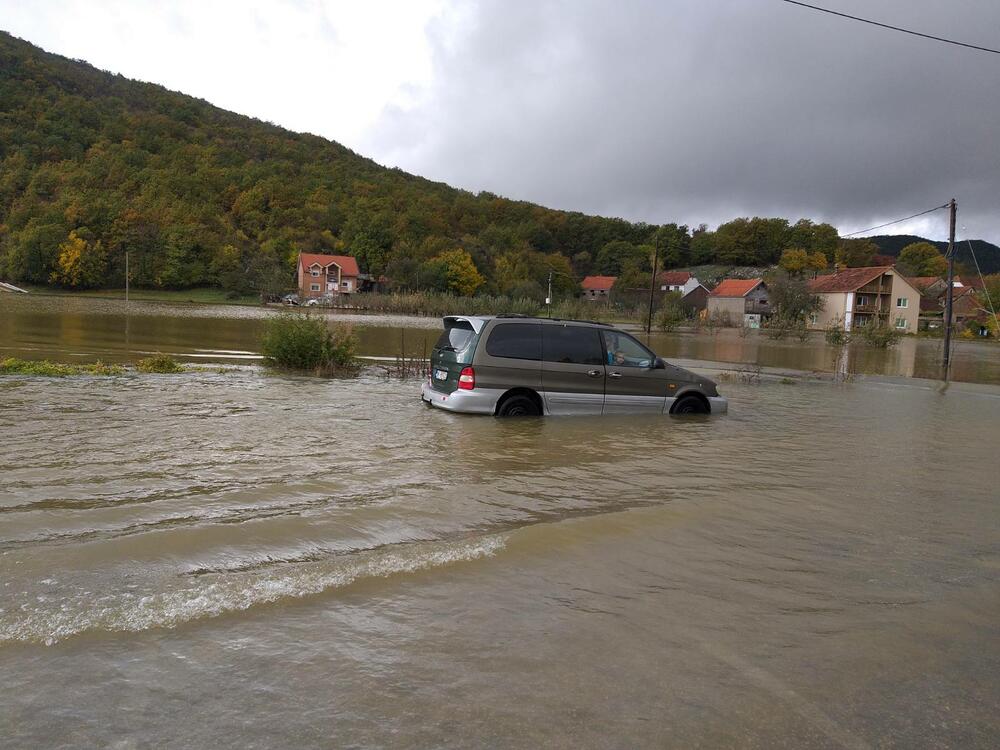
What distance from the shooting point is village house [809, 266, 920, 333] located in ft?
249

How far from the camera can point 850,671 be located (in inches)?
137

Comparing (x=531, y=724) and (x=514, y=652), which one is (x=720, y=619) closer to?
(x=514, y=652)

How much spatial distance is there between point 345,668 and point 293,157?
158168 millimetres

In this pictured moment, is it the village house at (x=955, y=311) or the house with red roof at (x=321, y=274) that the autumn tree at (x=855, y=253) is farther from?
the house with red roof at (x=321, y=274)

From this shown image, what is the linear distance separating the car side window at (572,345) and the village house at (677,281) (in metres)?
114

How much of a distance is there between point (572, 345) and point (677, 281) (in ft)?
411

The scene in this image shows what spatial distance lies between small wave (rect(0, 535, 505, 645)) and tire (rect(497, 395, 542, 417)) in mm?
5668

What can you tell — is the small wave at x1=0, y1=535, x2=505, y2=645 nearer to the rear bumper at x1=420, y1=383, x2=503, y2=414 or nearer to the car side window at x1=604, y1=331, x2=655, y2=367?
the rear bumper at x1=420, y1=383, x2=503, y2=414

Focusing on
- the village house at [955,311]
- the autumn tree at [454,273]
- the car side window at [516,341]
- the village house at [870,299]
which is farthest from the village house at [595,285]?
the car side window at [516,341]

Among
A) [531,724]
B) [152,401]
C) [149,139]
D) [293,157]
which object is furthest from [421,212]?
[531,724]

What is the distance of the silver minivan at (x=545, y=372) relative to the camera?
10.5 metres

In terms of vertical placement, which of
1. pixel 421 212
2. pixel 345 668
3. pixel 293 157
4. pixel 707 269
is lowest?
pixel 345 668

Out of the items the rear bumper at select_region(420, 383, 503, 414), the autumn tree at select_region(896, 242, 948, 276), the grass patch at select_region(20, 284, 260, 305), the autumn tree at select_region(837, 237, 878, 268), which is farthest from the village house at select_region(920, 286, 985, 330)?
the grass patch at select_region(20, 284, 260, 305)

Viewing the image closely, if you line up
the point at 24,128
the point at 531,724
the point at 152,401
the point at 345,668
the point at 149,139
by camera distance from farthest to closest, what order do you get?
the point at 149,139
the point at 24,128
the point at 152,401
the point at 345,668
the point at 531,724
